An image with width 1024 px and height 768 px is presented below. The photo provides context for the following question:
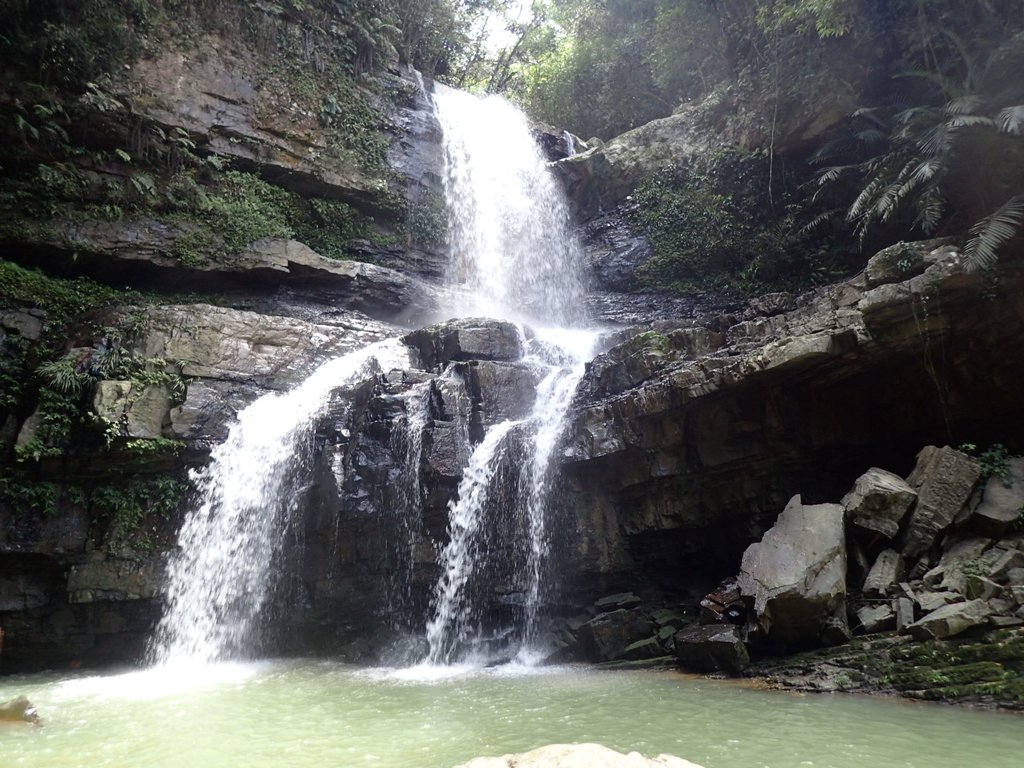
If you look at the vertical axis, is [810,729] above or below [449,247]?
below

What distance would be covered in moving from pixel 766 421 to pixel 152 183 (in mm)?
13862

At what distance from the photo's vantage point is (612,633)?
29.7ft

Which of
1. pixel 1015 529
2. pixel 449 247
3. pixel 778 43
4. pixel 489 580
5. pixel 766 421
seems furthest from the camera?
pixel 449 247

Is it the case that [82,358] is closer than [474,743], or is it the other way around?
[474,743]

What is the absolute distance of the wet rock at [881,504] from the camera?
7.77 meters

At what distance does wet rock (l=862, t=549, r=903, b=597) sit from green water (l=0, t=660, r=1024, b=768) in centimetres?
163

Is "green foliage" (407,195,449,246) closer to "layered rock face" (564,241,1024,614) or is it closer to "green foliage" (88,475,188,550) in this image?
"layered rock face" (564,241,1024,614)

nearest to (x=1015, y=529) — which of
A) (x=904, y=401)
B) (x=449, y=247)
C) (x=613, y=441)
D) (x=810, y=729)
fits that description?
(x=904, y=401)

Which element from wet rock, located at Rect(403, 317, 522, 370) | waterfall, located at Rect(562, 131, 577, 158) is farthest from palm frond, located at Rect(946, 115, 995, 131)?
waterfall, located at Rect(562, 131, 577, 158)

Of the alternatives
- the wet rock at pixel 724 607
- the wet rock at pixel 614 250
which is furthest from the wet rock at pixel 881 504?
the wet rock at pixel 614 250

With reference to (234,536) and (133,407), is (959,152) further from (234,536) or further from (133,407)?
(133,407)

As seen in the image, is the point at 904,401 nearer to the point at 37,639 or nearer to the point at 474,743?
the point at 474,743

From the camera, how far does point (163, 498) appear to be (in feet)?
36.7

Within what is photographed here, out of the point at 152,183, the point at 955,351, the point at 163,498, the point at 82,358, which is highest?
the point at 152,183
